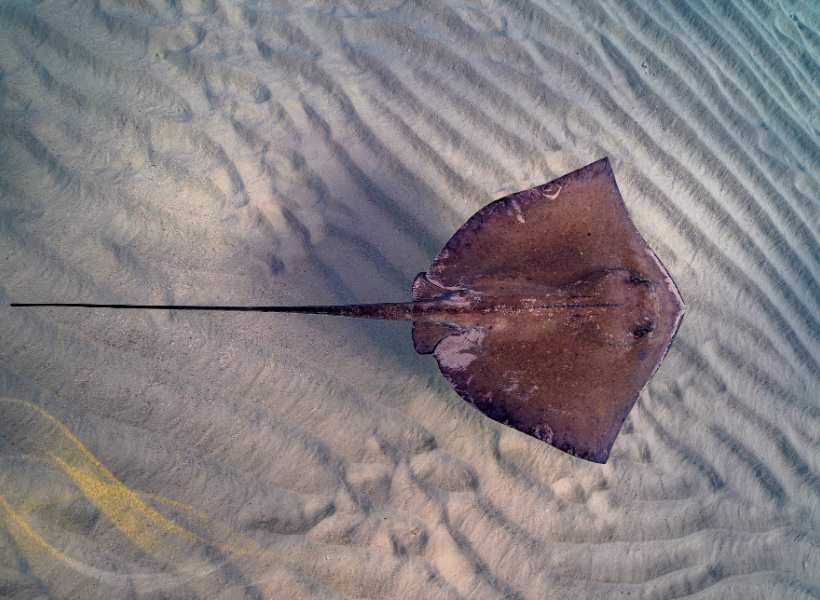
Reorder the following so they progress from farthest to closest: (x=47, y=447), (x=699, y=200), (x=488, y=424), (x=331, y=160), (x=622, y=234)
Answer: (x=699, y=200), (x=331, y=160), (x=488, y=424), (x=622, y=234), (x=47, y=447)

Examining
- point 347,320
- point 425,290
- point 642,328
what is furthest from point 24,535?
point 642,328

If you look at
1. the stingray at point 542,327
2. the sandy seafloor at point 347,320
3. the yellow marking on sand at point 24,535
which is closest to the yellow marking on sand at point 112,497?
the sandy seafloor at point 347,320

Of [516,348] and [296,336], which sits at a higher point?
[516,348]

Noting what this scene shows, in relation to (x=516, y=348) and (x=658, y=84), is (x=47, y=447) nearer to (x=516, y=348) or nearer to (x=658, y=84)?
(x=516, y=348)

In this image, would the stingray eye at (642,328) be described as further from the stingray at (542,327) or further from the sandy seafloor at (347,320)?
the sandy seafloor at (347,320)

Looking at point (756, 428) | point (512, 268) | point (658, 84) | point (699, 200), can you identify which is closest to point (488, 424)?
point (512, 268)

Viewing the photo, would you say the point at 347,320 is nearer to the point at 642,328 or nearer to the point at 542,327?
the point at 542,327
